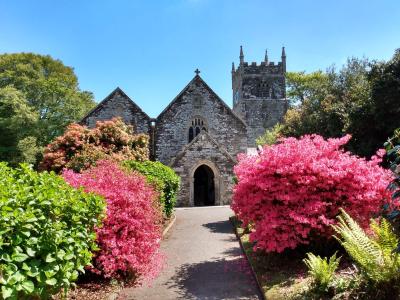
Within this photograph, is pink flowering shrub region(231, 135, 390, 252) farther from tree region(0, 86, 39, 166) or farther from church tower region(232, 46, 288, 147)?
church tower region(232, 46, 288, 147)

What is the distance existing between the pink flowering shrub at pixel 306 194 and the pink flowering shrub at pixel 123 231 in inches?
99.0

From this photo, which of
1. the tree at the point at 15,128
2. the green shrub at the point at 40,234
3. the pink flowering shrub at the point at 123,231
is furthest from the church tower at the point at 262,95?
the green shrub at the point at 40,234

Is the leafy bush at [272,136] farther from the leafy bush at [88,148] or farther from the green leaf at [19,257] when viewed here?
the green leaf at [19,257]

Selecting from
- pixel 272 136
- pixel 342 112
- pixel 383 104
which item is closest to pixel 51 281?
pixel 383 104

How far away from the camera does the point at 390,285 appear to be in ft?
19.9

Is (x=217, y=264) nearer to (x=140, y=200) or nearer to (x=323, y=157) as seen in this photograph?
(x=140, y=200)

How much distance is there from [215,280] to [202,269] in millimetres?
1017

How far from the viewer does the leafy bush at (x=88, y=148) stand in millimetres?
16344

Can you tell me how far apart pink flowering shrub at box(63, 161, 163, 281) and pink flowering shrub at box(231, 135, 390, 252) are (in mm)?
2515

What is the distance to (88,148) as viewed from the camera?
57.8ft

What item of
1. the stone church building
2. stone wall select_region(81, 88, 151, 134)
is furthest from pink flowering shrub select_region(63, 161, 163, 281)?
stone wall select_region(81, 88, 151, 134)

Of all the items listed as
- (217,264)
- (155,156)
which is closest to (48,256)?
(217,264)

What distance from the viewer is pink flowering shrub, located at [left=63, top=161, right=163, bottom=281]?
25.2 feet

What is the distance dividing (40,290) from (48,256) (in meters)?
0.39
